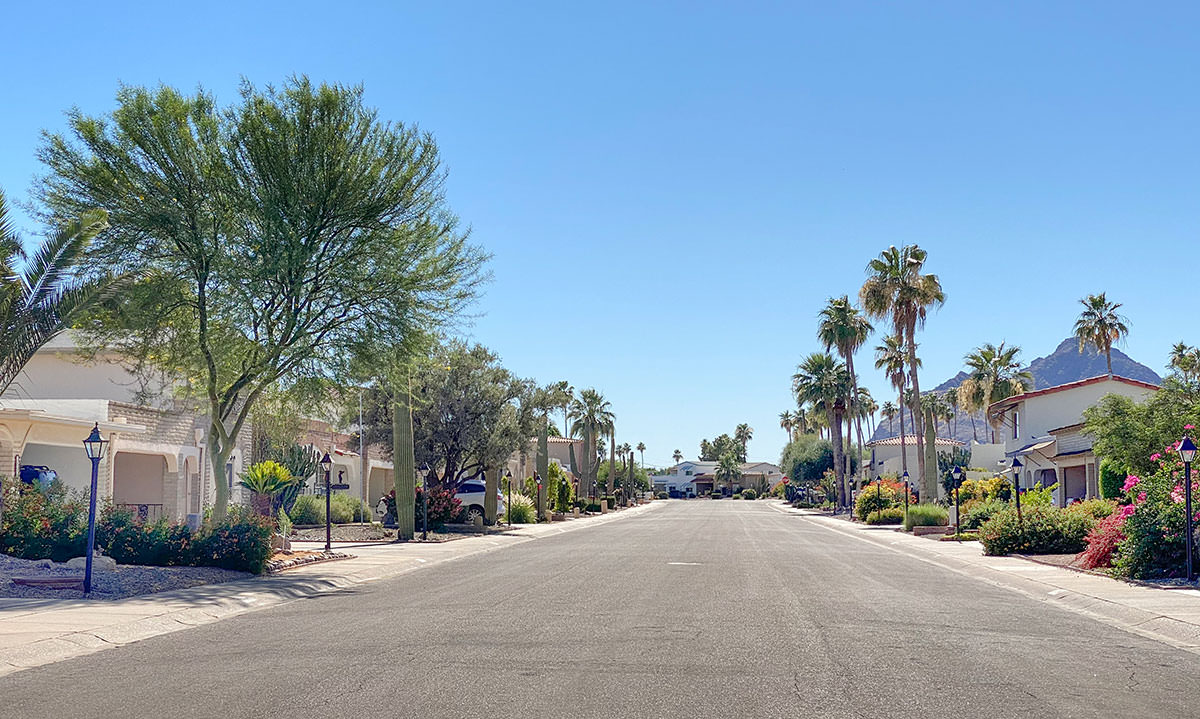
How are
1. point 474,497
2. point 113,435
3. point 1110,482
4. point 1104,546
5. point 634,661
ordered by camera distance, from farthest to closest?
point 474,497 < point 1110,482 < point 113,435 < point 1104,546 < point 634,661

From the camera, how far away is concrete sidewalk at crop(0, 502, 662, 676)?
1206cm

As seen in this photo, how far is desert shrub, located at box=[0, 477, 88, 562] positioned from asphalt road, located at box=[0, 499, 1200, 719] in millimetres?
5929

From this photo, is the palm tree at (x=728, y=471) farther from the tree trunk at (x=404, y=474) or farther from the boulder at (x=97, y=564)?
the boulder at (x=97, y=564)

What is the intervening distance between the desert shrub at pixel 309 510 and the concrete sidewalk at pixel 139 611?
16109 millimetres

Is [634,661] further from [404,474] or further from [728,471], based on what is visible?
[728,471]

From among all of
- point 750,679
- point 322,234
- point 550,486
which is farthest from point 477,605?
point 550,486

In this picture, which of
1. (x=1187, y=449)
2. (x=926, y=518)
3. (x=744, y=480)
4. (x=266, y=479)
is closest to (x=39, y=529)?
(x=266, y=479)

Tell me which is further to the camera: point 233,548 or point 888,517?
point 888,517

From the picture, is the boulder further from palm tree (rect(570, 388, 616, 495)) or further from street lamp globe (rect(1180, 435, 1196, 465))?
palm tree (rect(570, 388, 616, 495))

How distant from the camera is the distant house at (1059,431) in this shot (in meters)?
46.9

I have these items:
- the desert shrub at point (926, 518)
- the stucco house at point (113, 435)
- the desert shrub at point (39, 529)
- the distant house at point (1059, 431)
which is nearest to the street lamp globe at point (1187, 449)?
the desert shrub at point (39, 529)

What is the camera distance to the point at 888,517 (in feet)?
171

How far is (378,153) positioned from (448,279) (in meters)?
3.15

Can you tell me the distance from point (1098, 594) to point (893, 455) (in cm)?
7432
